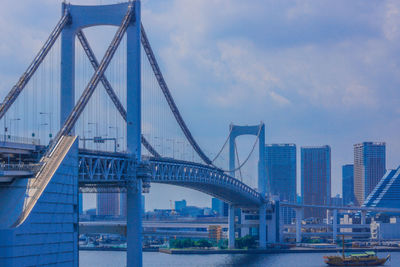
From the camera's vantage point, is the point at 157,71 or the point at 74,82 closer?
the point at 74,82

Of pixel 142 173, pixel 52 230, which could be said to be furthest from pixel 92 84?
pixel 52 230

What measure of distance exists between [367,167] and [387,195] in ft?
187

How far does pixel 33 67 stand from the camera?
34.0 meters

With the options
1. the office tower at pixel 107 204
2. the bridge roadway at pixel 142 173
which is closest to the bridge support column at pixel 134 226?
the bridge roadway at pixel 142 173

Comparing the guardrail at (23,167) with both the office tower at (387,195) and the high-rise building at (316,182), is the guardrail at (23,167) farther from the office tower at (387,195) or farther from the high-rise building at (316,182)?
the high-rise building at (316,182)

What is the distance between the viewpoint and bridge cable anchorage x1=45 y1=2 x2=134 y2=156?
106 feet

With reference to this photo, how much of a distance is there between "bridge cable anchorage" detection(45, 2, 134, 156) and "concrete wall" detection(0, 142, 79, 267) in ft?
4.09

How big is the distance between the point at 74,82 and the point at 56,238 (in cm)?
956

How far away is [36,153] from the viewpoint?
1232 inches

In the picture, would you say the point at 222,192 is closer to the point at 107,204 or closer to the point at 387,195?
the point at 387,195

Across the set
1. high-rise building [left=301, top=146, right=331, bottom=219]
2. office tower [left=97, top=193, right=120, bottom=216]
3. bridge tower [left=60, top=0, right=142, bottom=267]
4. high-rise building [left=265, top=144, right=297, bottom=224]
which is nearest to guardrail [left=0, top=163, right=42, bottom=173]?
bridge tower [left=60, top=0, right=142, bottom=267]

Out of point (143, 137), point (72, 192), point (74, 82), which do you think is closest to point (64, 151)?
point (72, 192)

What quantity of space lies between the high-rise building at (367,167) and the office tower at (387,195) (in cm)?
4954

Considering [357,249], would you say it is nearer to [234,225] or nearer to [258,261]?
[234,225]
